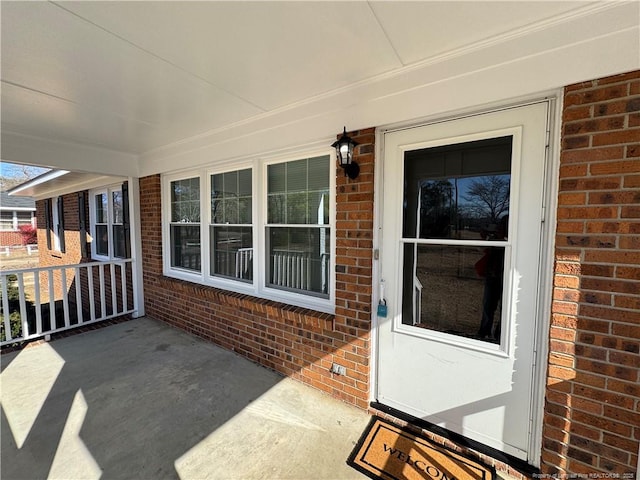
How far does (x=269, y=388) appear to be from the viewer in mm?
2557

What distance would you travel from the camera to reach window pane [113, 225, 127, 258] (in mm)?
5167

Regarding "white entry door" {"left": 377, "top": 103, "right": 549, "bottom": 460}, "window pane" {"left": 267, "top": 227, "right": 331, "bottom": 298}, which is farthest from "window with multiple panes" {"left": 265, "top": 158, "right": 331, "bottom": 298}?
"white entry door" {"left": 377, "top": 103, "right": 549, "bottom": 460}

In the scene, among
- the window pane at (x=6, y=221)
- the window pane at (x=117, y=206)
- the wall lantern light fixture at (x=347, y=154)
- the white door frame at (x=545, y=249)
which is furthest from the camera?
the window pane at (x=6, y=221)

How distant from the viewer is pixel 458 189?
1.88 metres

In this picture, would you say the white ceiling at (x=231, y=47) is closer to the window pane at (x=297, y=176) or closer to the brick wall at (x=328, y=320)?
the window pane at (x=297, y=176)

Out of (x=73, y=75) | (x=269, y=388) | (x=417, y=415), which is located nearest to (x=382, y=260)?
(x=417, y=415)

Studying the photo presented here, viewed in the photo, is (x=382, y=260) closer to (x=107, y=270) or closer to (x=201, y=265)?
(x=201, y=265)

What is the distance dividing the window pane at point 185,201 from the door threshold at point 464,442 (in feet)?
10.8

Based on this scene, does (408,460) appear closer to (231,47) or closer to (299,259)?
(299,259)

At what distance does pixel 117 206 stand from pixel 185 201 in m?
2.28

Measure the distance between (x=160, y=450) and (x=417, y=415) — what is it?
Result: 1878 mm

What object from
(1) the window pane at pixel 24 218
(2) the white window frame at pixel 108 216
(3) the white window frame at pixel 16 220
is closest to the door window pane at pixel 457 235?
(2) the white window frame at pixel 108 216

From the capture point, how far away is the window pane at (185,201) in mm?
3830

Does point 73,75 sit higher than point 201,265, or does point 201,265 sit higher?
point 73,75
